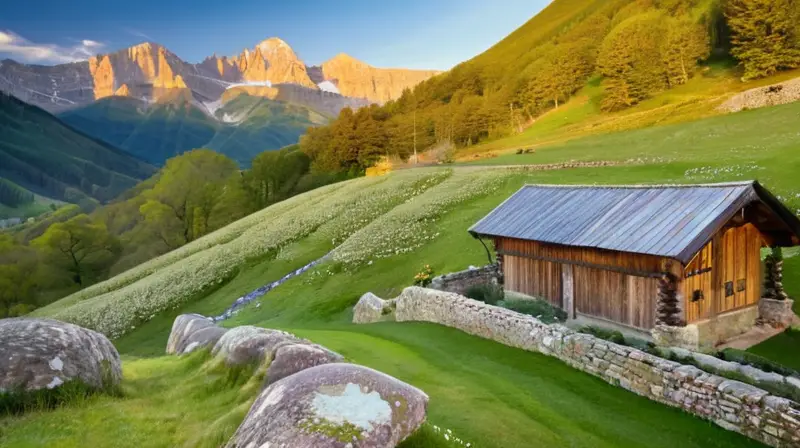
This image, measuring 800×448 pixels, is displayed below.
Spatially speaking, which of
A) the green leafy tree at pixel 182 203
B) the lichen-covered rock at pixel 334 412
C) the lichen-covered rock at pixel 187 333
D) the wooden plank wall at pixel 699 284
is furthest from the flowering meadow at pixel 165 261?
the lichen-covered rock at pixel 334 412

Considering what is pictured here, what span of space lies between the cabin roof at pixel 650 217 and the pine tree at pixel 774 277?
0.60m

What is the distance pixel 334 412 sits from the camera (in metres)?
7.55

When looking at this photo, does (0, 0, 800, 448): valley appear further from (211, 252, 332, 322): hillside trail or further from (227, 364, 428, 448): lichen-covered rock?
(211, 252, 332, 322): hillside trail

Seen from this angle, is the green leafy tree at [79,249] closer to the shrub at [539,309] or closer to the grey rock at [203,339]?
the grey rock at [203,339]

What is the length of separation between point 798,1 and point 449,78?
358 ft

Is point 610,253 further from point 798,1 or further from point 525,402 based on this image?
point 798,1

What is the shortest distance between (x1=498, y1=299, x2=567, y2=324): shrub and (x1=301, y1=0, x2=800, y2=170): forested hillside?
81.0 m

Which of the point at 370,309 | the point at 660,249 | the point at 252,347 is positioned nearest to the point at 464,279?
the point at 370,309

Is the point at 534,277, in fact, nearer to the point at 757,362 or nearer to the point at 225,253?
the point at 757,362

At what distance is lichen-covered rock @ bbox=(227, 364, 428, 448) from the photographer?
7277 millimetres

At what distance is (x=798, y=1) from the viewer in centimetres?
8288

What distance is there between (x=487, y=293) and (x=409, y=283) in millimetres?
8306


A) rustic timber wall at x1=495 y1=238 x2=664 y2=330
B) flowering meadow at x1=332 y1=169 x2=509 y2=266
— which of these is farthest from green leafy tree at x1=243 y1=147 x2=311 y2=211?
rustic timber wall at x1=495 y1=238 x2=664 y2=330

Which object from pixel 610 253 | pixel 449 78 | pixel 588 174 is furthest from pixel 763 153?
pixel 449 78
